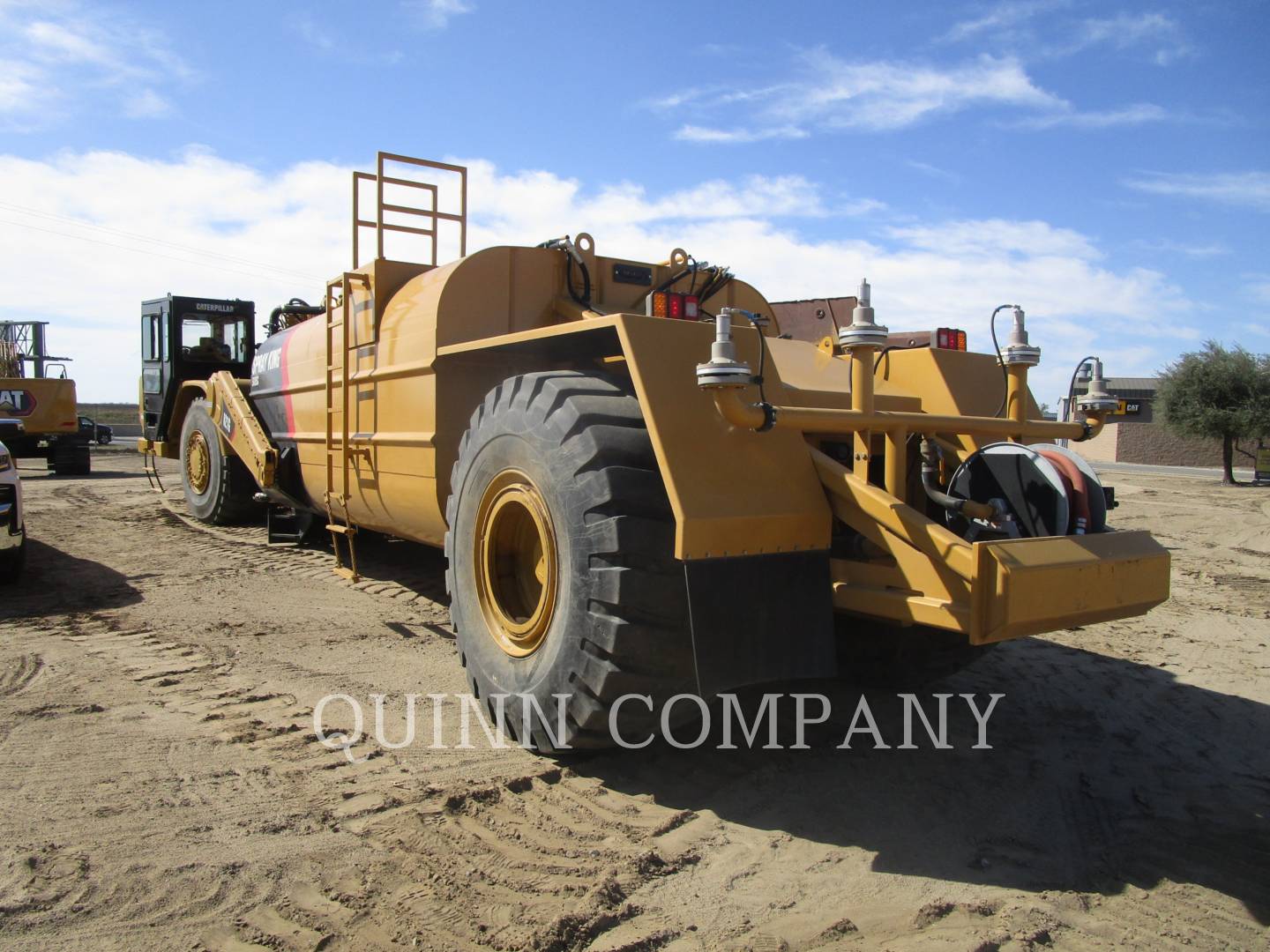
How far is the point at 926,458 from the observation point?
3.28 m

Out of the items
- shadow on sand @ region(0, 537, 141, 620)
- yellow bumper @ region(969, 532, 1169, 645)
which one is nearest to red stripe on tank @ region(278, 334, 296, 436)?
shadow on sand @ region(0, 537, 141, 620)

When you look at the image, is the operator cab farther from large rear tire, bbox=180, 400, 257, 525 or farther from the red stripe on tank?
the red stripe on tank

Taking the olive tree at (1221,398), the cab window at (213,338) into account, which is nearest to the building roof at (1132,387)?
the olive tree at (1221,398)

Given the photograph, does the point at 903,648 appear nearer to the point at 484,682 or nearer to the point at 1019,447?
the point at 1019,447

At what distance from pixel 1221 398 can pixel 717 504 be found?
23.8 meters

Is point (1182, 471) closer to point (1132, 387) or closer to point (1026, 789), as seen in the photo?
point (1132, 387)

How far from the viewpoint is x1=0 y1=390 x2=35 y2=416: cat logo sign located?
17.4m

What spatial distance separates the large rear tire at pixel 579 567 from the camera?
2.94 m

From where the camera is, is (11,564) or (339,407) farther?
(11,564)

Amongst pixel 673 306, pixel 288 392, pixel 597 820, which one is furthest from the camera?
pixel 288 392

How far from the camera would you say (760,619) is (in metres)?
2.89

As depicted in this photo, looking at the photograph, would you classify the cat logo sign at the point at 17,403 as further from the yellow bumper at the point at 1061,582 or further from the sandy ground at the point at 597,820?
the yellow bumper at the point at 1061,582

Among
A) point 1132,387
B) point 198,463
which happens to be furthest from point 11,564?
point 1132,387

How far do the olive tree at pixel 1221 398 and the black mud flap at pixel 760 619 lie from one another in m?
21.7
